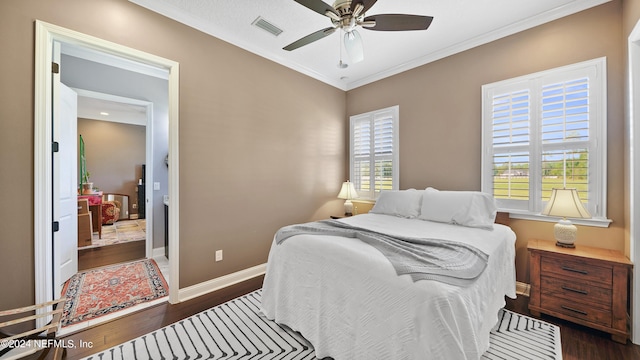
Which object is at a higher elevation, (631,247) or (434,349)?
(631,247)

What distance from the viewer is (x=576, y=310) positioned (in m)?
2.04

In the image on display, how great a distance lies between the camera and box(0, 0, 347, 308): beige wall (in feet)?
5.84

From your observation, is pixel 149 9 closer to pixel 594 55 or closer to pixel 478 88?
pixel 478 88

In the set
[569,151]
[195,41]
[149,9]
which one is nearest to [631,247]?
[569,151]

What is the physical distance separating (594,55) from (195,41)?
403 cm

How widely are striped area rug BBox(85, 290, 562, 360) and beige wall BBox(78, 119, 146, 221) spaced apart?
20.8ft

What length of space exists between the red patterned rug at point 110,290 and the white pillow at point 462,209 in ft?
10.4

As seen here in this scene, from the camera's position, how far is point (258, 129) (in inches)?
128

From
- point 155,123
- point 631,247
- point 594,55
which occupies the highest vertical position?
point 594,55

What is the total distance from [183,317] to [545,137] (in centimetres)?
402

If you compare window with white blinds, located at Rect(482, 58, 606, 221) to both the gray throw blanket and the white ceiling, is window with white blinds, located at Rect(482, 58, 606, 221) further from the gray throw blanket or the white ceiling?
the gray throw blanket

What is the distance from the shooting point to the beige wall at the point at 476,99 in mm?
2230

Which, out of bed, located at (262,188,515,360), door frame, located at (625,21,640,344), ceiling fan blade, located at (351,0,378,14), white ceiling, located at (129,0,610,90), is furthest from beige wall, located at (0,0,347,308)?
door frame, located at (625,21,640,344)

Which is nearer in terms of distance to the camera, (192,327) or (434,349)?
(434,349)
